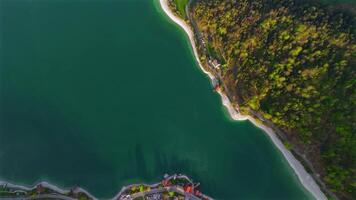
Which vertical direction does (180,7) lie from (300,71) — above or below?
above

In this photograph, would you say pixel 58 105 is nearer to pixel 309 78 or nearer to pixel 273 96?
pixel 273 96

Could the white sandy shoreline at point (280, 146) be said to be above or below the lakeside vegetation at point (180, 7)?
below

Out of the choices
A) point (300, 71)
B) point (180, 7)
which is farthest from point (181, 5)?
point (300, 71)

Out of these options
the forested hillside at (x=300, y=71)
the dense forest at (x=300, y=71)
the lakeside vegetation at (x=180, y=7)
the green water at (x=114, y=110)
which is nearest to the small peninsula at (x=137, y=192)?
the green water at (x=114, y=110)

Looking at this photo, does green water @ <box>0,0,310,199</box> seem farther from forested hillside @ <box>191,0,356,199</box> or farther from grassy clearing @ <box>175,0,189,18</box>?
forested hillside @ <box>191,0,356,199</box>

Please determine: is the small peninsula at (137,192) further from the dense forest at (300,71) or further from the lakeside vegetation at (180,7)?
the lakeside vegetation at (180,7)

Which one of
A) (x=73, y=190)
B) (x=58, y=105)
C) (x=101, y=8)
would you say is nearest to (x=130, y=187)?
(x=73, y=190)

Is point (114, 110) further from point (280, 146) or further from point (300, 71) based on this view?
point (300, 71)

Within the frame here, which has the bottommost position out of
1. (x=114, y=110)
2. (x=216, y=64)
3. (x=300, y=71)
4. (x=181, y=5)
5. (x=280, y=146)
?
(x=280, y=146)
